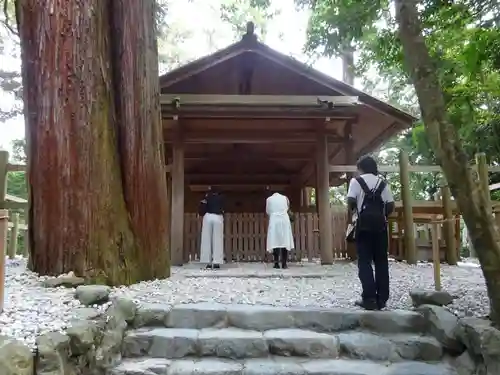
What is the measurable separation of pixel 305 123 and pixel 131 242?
5.86 meters

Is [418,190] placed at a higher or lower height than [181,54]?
lower

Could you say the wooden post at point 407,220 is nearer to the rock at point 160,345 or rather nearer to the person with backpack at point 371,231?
the person with backpack at point 371,231

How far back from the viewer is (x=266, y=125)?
10.4 meters

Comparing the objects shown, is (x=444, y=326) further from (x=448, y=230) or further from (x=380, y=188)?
(x=448, y=230)

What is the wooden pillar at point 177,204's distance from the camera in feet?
31.1

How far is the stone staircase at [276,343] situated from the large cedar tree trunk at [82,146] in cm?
144

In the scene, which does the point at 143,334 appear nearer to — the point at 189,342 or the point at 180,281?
the point at 189,342

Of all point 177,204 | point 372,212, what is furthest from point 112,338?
point 177,204

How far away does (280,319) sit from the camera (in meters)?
4.06

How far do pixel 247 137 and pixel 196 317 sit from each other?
6.67m

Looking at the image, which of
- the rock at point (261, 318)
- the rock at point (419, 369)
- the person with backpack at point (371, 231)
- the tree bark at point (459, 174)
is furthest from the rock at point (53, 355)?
the tree bark at point (459, 174)

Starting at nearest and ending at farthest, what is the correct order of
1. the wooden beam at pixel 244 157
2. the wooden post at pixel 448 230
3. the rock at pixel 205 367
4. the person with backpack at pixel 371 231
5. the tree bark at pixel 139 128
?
1. the rock at pixel 205 367
2. the person with backpack at pixel 371 231
3. the tree bark at pixel 139 128
4. the wooden post at pixel 448 230
5. the wooden beam at pixel 244 157

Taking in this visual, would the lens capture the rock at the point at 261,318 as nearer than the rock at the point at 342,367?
No

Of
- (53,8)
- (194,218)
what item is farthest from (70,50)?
(194,218)
